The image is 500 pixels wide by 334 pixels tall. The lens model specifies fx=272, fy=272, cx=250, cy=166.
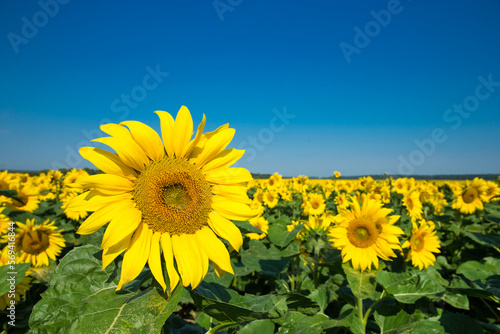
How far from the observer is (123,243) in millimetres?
1350

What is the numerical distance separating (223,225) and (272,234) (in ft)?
6.56

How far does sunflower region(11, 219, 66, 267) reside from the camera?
12.2 feet

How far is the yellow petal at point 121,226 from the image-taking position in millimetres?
1276

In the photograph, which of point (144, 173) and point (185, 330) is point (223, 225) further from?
point (185, 330)

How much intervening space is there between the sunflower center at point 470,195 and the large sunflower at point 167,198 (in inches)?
280

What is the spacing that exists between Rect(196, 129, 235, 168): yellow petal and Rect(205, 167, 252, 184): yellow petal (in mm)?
89

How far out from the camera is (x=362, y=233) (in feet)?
10.3

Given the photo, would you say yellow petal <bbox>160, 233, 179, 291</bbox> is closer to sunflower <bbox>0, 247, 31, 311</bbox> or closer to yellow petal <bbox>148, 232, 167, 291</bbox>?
yellow petal <bbox>148, 232, 167, 291</bbox>

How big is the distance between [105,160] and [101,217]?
0.91 feet

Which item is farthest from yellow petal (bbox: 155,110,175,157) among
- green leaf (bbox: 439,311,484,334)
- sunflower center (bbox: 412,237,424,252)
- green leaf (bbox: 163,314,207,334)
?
sunflower center (bbox: 412,237,424,252)

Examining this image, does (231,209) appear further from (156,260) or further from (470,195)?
(470,195)

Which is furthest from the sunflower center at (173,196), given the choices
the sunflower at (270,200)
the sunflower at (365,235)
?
the sunflower at (270,200)

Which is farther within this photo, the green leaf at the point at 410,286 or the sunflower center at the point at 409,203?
the sunflower center at the point at 409,203

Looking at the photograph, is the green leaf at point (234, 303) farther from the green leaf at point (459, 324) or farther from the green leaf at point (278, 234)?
the green leaf at point (459, 324)
